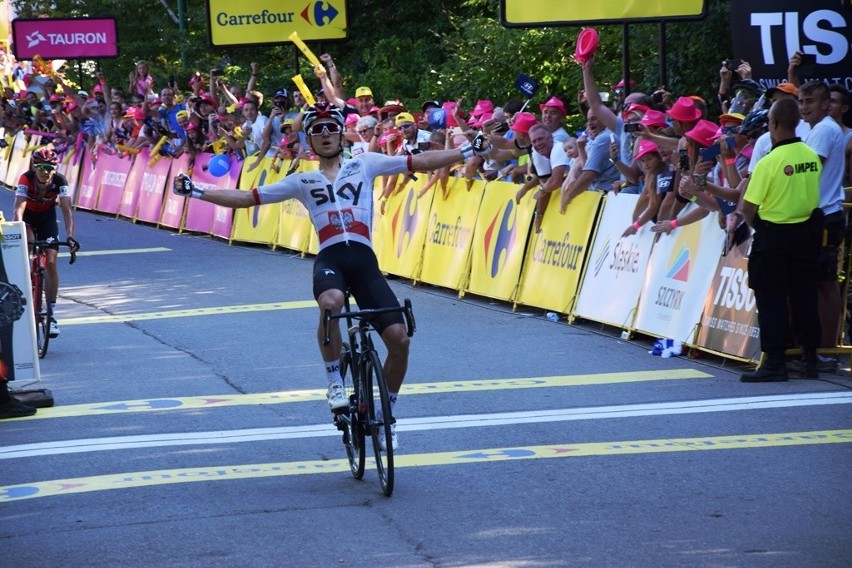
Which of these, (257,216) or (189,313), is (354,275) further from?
(257,216)

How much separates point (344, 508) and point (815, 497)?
2355 millimetres

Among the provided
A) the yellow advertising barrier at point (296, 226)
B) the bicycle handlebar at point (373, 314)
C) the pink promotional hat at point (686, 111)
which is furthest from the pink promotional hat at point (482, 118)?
the bicycle handlebar at point (373, 314)

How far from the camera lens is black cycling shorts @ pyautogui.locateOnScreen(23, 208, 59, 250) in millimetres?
13969

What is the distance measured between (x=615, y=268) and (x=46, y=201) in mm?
5413

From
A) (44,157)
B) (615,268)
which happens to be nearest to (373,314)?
(615,268)

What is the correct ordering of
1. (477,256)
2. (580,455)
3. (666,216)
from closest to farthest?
(580,455) < (666,216) < (477,256)

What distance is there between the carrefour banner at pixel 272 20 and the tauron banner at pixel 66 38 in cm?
673

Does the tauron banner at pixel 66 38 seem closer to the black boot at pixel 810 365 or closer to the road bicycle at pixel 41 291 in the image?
the road bicycle at pixel 41 291

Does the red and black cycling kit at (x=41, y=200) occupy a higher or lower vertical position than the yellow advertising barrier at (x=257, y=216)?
higher

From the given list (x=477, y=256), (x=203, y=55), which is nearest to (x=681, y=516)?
(x=477, y=256)

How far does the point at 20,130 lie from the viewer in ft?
128

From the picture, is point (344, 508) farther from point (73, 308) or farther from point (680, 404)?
point (73, 308)

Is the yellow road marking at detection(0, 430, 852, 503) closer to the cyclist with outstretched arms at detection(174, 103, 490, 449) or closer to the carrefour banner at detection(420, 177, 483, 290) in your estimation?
the cyclist with outstretched arms at detection(174, 103, 490, 449)

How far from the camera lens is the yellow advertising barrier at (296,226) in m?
20.7
